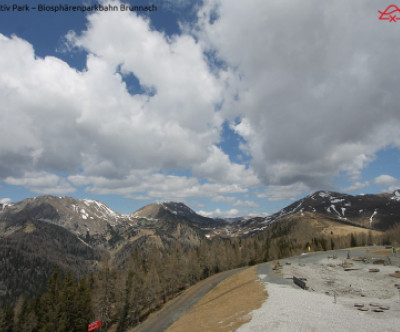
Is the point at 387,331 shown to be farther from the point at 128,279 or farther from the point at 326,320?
the point at 128,279

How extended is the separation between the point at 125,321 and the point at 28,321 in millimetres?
26376

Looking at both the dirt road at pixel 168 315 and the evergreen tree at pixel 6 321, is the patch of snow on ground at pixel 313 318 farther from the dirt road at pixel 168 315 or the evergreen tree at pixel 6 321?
the evergreen tree at pixel 6 321

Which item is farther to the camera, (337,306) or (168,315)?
(168,315)

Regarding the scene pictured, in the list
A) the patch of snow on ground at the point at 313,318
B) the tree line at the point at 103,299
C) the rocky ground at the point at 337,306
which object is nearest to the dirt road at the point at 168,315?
the tree line at the point at 103,299

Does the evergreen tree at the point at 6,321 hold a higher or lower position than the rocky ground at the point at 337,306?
lower

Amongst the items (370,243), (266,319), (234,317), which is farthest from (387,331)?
(370,243)

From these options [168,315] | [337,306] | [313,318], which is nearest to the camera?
[313,318]

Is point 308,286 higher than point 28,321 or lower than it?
higher

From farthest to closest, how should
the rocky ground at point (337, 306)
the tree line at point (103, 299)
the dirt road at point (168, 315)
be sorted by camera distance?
the tree line at point (103, 299)
the dirt road at point (168, 315)
the rocky ground at point (337, 306)

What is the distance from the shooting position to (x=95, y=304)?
239 feet

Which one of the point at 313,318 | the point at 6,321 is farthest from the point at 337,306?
the point at 6,321

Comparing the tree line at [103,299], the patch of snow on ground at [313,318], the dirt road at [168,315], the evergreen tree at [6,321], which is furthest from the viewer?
the evergreen tree at [6,321]

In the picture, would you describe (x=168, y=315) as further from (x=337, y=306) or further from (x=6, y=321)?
(x=6, y=321)

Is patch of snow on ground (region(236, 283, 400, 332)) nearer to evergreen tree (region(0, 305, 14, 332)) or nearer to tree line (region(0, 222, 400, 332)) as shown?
tree line (region(0, 222, 400, 332))
